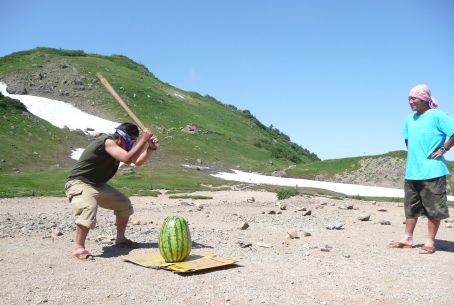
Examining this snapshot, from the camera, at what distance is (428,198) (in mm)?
8117

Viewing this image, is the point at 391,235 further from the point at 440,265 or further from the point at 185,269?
the point at 185,269

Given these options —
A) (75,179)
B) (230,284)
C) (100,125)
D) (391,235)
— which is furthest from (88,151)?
(100,125)

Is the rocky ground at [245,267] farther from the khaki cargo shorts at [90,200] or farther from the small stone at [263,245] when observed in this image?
the khaki cargo shorts at [90,200]

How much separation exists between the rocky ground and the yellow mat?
0.39ft

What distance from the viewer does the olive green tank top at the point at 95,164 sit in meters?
7.99

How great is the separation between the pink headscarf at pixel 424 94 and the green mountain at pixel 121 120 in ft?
62.7

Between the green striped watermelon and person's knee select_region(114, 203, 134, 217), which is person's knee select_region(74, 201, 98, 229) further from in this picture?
the green striped watermelon

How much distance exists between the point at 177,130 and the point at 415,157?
4309 centimetres

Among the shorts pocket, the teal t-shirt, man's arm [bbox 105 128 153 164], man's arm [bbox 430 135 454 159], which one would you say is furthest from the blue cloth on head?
man's arm [bbox 430 135 454 159]

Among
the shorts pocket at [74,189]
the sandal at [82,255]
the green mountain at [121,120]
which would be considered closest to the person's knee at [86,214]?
the shorts pocket at [74,189]

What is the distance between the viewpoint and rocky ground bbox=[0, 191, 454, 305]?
219 inches

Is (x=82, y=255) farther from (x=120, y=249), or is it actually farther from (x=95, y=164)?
(x=95, y=164)

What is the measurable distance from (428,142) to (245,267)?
3.85 meters

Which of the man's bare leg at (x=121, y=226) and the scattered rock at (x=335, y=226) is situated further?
the scattered rock at (x=335, y=226)
